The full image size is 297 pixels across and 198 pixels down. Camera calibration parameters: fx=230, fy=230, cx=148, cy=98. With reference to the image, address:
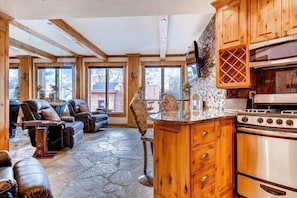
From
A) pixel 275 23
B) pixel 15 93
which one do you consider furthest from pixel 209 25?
pixel 15 93

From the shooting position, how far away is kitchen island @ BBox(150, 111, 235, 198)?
2059 millimetres

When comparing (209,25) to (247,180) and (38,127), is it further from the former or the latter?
(38,127)

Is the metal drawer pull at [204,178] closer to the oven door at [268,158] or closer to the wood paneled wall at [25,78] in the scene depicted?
the oven door at [268,158]

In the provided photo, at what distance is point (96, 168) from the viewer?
3.59 m

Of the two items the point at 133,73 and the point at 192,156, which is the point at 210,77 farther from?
the point at 133,73

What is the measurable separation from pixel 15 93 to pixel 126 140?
5.68m

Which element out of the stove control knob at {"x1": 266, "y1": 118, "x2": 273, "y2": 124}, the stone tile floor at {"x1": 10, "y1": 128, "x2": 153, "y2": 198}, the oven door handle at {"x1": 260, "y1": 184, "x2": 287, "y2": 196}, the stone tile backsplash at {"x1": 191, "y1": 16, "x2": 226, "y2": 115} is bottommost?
the stone tile floor at {"x1": 10, "y1": 128, "x2": 153, "y2": 198}

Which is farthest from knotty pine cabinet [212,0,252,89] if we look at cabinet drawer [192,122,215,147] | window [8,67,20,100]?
window [8,67,20,100]

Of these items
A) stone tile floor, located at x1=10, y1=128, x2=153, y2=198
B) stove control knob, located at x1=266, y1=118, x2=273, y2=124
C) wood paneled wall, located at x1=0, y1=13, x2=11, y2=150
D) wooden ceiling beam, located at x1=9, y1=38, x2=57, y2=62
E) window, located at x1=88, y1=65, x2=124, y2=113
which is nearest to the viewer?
stove control knob, located at x1=266, y1=118, x2=273, y2=124

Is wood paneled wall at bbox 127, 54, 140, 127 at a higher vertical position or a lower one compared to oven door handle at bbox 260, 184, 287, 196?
higher

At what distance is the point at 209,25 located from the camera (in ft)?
14.5

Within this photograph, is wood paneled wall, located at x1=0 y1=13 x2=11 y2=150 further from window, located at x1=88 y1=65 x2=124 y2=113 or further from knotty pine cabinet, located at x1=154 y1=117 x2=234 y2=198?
window, located at x1=88 y1=65 x2=124 y2=113

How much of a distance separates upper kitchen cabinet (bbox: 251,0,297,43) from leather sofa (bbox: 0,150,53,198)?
8.74 feet

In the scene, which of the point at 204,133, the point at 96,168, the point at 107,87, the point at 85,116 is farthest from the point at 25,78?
the point at 204,133
